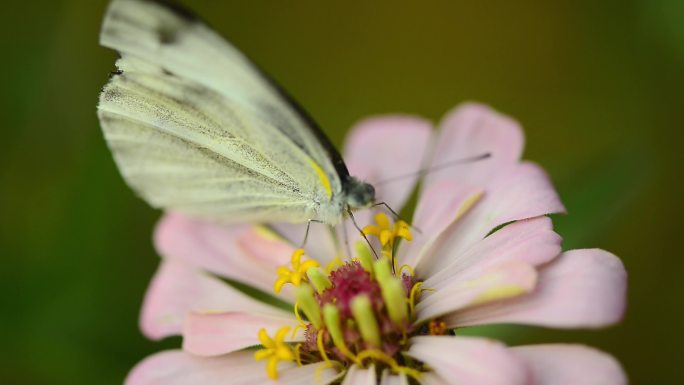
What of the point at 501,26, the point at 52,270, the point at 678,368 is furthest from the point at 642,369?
the point at 52,270

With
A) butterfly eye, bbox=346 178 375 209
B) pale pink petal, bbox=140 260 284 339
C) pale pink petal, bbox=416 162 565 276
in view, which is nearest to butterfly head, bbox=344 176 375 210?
butterfly eye, bbox=346 178 375 209

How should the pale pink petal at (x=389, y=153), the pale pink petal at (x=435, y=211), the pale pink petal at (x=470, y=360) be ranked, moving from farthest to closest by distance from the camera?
the pale pink petal at (x=389, y=153) < the pale pink petal at (x=435, y=211) < the pale pink petal at (x=470, y=360)

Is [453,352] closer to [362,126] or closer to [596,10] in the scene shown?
[362,126]

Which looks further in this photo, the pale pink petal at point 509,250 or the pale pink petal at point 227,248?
the pale pink petal at point 227,248

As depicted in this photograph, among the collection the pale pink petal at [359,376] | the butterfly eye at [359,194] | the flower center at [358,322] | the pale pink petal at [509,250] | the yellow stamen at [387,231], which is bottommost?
the pale pink petal at [359,376]

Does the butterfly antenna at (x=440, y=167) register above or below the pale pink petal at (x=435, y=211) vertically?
above

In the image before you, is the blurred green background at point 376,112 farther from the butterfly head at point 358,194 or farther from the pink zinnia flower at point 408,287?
the butterfly head at point 358,194

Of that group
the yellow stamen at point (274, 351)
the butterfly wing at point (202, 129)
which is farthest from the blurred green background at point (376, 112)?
the yellow stamen at point (274, 351)

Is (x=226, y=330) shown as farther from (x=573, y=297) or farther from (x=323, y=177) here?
(x=573, y=297)
